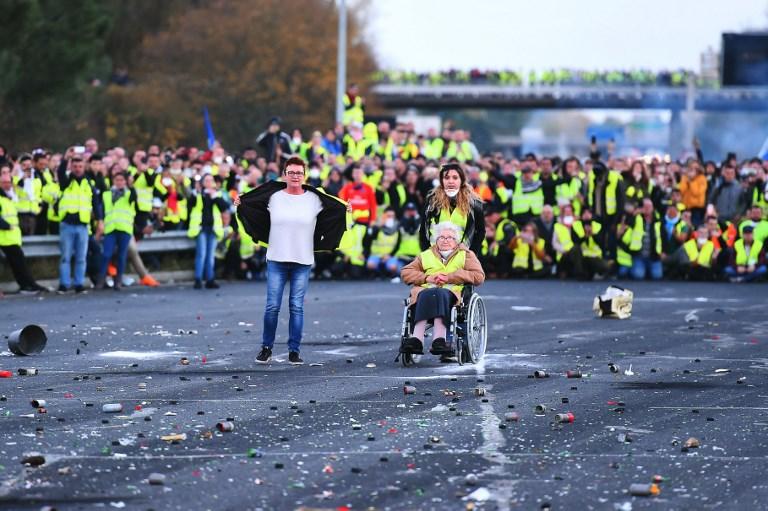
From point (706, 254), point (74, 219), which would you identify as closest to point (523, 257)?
point (706, 254)

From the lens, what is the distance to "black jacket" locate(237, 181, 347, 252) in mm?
15703

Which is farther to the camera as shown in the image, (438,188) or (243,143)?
(243,143)

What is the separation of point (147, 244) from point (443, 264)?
41.6ft

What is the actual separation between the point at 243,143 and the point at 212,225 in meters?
53.1

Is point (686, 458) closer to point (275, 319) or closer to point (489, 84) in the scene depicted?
point (275, 319)

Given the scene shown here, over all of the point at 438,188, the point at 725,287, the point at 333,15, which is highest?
the point at 333,15

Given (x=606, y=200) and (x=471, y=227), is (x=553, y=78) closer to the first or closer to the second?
(x=606, y=200)

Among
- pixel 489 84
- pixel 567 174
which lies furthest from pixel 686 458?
pixel 489 84

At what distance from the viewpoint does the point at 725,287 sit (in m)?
27.8

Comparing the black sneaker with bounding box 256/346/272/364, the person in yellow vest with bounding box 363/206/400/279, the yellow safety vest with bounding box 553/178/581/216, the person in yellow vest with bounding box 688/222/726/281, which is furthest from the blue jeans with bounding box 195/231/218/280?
the black sneaker with bounding box 256/346/272/364

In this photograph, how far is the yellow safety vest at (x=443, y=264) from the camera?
1551cm

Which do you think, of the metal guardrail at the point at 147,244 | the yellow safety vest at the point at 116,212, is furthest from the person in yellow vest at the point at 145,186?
the yellow safety vest at the point at 116,212

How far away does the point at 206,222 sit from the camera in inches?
1062

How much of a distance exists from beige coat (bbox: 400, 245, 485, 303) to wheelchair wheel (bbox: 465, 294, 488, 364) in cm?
17
